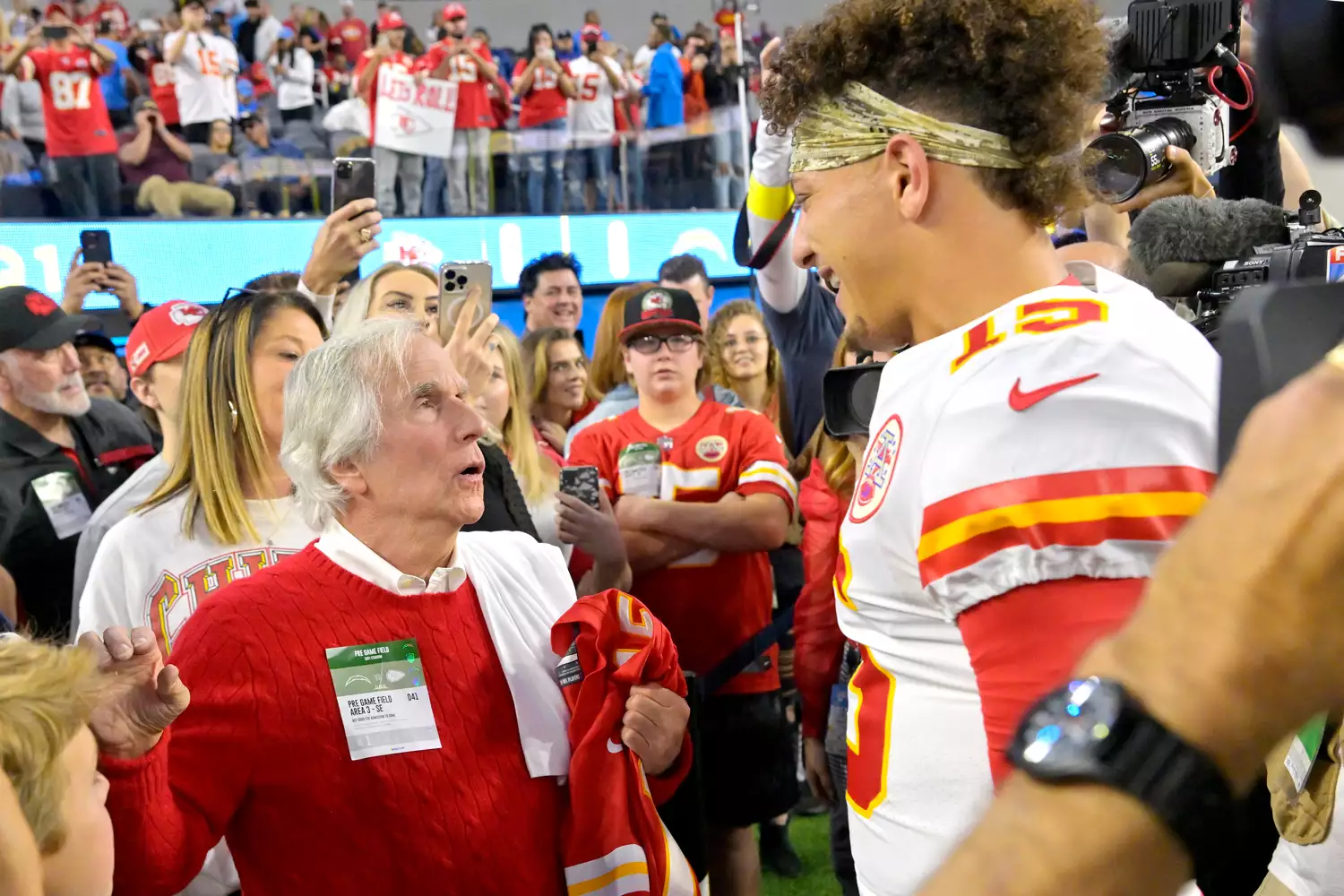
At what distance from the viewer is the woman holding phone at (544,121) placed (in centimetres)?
1195

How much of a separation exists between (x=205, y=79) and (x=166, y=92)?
39 cm

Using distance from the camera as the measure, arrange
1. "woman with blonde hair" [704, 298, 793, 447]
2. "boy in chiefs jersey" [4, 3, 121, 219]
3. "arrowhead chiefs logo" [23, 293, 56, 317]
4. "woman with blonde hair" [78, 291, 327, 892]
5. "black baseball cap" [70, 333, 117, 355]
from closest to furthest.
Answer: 1. "woman with blonde hair" [78, 291, 327, 892]
2. "arrowhead chiefs logo" [23, 293, 56, 317]
3. "woman with blonde hair" [704, 298, 793, 447]
4. "black baseball cap" [70, 333, 117, 355]
5. "boy in chiefs jersey" [4, 3, 121, 219]

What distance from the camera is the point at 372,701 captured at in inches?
88.1

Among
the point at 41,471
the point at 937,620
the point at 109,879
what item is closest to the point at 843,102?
the point at 937,620

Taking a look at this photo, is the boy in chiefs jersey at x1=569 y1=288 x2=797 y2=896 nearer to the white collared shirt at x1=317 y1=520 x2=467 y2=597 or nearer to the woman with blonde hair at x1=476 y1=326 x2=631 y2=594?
the woman with blonde hair at x1=476 y1=326 x2=631 y2=594

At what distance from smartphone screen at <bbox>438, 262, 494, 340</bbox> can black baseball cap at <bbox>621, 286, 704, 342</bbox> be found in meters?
1.03

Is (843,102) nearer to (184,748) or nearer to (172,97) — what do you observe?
(184,748)

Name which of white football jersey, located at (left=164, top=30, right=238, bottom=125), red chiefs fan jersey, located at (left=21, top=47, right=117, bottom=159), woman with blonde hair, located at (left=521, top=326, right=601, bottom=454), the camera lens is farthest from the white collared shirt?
white football jersey, located at (left=164, top=30, right=238, bottom=125)

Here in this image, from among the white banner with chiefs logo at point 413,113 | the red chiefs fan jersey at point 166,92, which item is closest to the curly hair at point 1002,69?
the white banner with chiefs logo at point 413,113

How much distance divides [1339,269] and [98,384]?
203 inches

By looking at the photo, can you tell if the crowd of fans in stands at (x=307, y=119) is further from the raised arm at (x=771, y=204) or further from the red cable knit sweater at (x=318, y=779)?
the red cable knit sweater at (x=318, y=779)

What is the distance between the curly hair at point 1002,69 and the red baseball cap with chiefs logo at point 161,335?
2.37 m

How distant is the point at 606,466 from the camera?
400cm

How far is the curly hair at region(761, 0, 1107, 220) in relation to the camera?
1.51m
